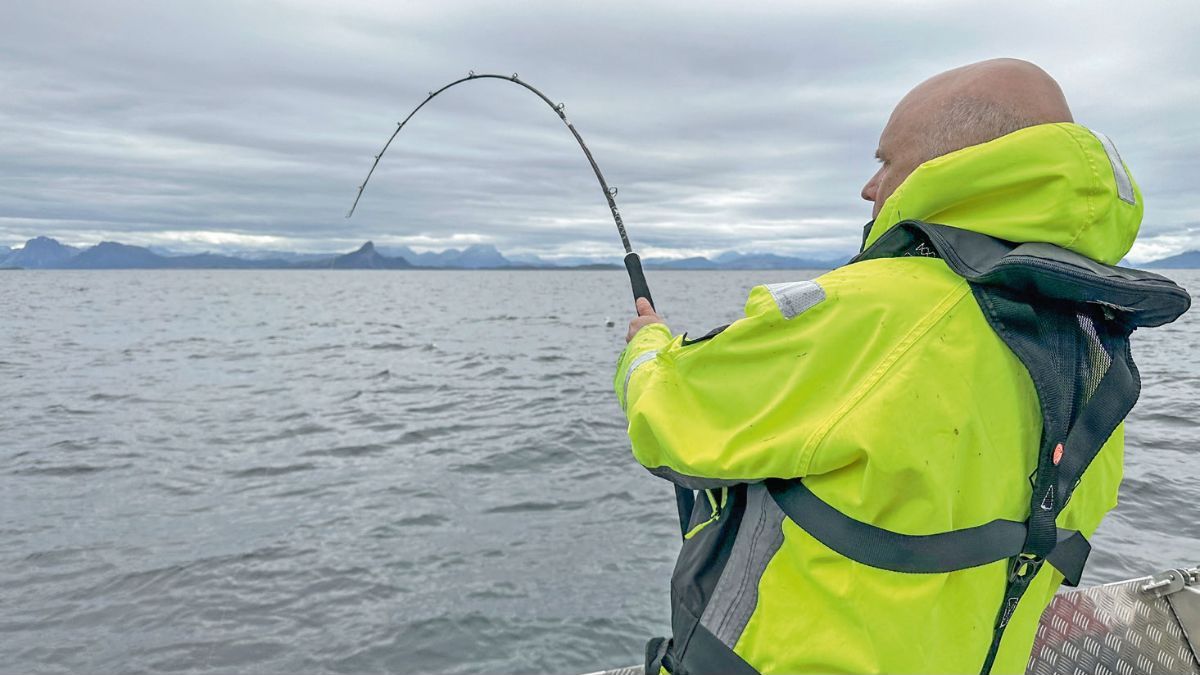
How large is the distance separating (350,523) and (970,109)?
729 centimetres

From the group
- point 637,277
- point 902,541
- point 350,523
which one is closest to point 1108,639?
point 637,277

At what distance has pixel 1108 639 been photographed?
4.03m

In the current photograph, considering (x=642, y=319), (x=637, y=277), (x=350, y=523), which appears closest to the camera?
(x=642, y=319)

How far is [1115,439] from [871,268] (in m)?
0.85

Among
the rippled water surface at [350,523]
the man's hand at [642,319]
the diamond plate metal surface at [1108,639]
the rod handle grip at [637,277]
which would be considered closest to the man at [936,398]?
the man's hand at [642,319]

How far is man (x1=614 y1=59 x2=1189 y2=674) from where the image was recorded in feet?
4.99

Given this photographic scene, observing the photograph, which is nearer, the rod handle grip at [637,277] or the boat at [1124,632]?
the rod handle grip at [637,277]

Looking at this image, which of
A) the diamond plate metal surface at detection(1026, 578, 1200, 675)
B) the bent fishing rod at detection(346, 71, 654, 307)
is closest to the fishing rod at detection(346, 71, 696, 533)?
the bent fishing rod at detection(346, 71, 654, 307)

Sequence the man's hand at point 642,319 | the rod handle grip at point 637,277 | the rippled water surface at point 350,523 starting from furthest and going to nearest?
the rippled water surface at point 350,523, the rod handle grip at point 637,277, the man's hand at point 642,319

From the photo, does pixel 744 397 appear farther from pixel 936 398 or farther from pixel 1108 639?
pixel 1108 639

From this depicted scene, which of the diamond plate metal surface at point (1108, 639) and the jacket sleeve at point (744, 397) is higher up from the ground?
the jacket sleeve at point (744, 397)

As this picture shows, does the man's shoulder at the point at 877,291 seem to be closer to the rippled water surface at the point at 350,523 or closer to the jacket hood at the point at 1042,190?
the jacket hood at the point at 1042,190

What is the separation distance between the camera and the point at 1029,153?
152 centimetres

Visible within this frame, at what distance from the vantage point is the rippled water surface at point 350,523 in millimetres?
5762
